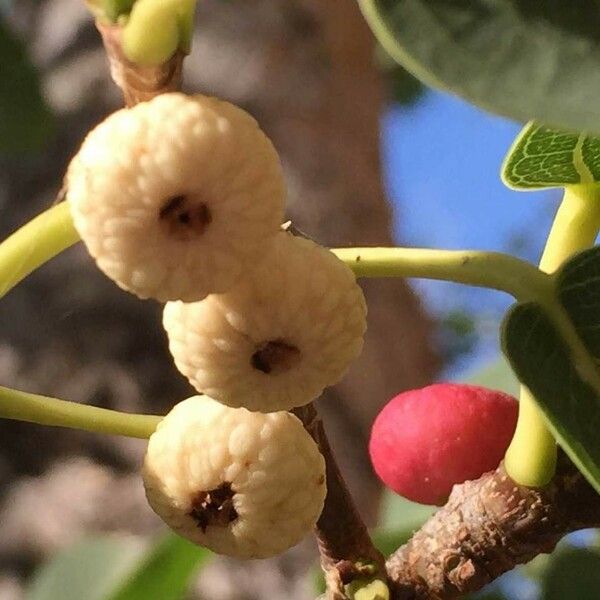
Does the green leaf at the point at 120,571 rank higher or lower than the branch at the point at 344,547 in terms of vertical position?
lower

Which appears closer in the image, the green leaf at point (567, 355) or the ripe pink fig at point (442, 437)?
the green leaf at point (567, 355)

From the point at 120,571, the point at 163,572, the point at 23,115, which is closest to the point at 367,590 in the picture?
the point at 163,572

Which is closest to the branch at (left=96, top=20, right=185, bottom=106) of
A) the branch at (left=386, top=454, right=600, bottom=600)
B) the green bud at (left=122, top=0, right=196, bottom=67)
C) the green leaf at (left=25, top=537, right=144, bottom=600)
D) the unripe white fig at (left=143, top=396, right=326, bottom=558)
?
the green bud at (left=122, top=0, right=196, bottom=67)

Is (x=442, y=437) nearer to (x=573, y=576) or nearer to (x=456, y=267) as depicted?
(x=456, y=267)

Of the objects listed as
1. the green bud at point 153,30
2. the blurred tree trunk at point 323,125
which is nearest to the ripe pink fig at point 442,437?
the green bud at point 153,30

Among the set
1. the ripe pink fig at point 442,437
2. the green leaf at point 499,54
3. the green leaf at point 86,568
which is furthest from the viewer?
the green leaf at point 86,568

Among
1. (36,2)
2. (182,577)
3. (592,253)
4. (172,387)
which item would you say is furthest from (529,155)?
(36,2)

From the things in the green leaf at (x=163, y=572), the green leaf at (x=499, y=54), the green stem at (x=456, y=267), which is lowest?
the green leaf at (x=163, y=572)

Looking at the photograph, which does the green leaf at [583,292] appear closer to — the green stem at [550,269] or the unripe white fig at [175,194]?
the green stem at [550,269]

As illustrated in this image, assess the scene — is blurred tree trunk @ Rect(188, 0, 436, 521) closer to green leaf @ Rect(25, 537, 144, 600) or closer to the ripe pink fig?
green leaf @ Rect(25, 537, 144, 600)
